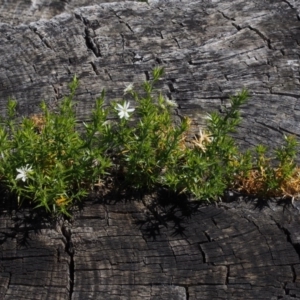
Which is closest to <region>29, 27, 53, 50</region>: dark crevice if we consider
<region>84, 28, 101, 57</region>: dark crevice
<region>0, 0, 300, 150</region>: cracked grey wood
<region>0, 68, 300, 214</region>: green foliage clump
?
<region>0, 0, 300, 150</region>: cracked grey wood

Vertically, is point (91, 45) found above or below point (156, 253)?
above

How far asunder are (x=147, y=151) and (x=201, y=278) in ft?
2.26

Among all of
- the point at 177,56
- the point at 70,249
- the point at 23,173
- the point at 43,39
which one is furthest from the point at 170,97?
the point at 70,249

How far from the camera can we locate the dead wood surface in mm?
3168

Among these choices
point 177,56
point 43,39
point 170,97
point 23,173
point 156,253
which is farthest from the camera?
point 43,39

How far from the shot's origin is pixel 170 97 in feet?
13.4

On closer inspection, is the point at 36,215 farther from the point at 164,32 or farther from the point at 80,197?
the point at 164,32

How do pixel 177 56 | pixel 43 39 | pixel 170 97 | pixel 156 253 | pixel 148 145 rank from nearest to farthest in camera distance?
pixel 156 253
pixel 148 145
pixel 170 97
pixel 177 56
pixel 43 39

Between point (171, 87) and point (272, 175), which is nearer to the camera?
point (272, 175)

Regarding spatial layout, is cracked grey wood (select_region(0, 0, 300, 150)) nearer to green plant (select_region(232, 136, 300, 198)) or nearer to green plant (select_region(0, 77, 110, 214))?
green plant (select_region(232, 136, 300, 198))

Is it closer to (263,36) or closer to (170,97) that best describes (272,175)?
(170,97)

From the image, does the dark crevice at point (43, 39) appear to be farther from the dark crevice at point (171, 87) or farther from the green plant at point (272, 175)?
the green plant at point (272, 175)

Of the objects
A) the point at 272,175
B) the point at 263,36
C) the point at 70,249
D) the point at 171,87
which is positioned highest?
the point at 263,36

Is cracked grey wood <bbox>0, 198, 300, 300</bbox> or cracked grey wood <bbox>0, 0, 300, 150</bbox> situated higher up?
cracked grey wood <bbox>0, 0, 300, 150</bbox>
